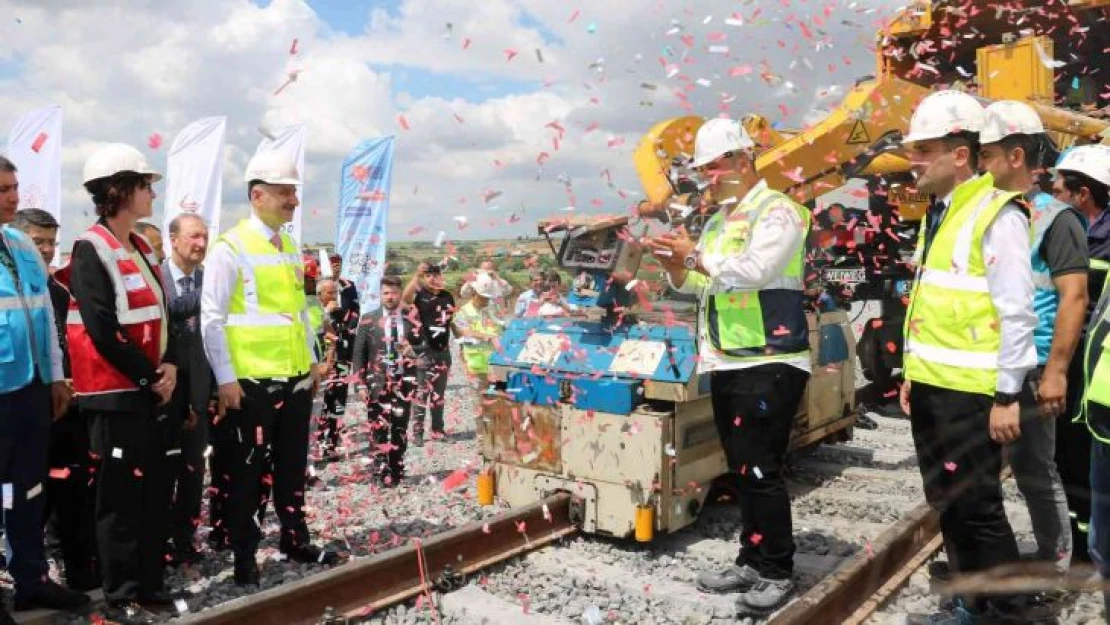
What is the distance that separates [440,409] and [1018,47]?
7.09 m

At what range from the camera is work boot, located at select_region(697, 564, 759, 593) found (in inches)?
166

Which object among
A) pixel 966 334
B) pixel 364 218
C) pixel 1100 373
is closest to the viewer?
pixel 1100 373

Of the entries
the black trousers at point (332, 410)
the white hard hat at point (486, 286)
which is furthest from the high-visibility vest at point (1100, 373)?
the white hard hat at point (486, 286)

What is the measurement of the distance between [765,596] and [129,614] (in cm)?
305

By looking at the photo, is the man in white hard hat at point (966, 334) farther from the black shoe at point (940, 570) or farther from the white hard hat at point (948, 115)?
the black shoe at point (940, 570)

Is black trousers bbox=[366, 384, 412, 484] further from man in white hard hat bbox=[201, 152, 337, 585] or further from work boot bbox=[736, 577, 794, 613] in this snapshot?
work boot bbox=[736, 577, 794, 613]

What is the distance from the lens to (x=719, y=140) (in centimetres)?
417

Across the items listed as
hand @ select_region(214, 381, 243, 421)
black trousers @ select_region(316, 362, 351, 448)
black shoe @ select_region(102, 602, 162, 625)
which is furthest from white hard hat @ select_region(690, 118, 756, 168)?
black trousers @ select_region(316, 362, 351, 448)

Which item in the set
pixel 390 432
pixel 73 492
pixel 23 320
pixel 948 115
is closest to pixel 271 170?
pixel 23 320

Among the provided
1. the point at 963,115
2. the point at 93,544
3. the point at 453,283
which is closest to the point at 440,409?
the point at 453,283

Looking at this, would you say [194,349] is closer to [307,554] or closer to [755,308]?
[307,554]

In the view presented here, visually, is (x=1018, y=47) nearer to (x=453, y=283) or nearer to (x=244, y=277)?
(x=453, y=283)

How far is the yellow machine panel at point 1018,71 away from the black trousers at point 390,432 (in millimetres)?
6647

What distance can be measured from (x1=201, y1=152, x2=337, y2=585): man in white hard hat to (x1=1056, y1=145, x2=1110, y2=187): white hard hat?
157 inches
